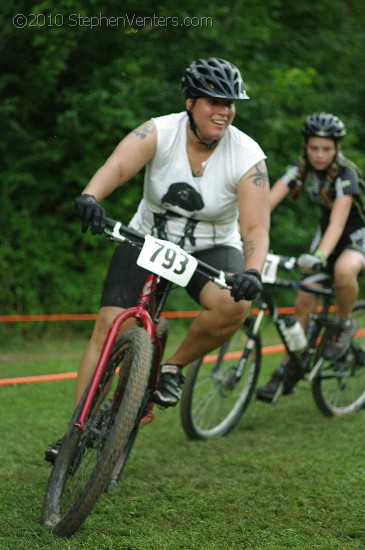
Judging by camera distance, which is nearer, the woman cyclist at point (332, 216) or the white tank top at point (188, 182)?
the white tank top at point (188, 182)

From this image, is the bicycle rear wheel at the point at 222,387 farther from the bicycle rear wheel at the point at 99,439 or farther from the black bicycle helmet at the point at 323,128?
the bicycle rear wheel at the point at 99,439

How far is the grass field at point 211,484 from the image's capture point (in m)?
3.51

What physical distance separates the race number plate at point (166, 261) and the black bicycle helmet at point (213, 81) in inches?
32.8

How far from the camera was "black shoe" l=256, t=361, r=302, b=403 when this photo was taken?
234 inches

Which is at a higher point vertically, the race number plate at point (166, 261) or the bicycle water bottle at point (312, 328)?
the race number plate at point (166, 261)

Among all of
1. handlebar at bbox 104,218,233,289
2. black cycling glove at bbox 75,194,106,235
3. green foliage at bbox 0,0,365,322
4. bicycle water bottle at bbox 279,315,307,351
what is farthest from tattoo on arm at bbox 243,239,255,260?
green foliage at bbox 0,0,365,322

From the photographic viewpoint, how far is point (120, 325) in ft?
12.6

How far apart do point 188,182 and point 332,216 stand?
6.28 feet

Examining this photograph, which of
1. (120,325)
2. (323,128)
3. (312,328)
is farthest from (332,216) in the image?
(120,325)

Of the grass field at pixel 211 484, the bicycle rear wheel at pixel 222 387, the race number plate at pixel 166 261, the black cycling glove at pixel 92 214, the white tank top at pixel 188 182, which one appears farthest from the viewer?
the bicycle rear wheel at pixel 222 387

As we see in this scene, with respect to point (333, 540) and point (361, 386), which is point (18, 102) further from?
point (333, 540)

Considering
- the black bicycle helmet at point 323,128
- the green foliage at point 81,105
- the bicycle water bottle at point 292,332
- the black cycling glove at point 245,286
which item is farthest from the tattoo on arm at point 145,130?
the green foliage at point 81,105

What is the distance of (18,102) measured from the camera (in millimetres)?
9664

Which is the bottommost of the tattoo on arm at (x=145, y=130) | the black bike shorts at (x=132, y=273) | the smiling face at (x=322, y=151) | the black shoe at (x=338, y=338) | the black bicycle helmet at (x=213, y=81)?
the black shoe at (x=338, y=338)
